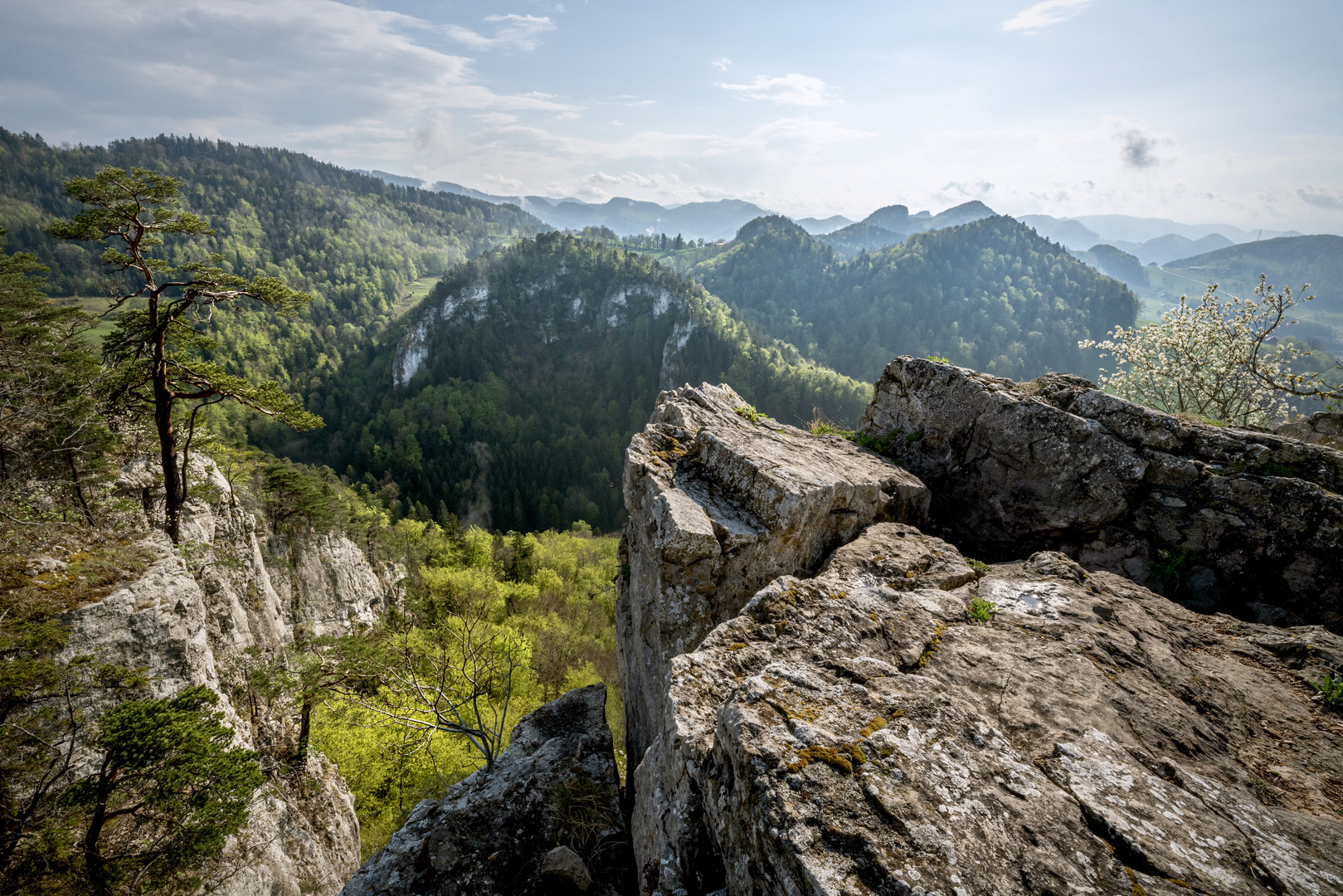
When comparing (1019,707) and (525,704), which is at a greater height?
(1019,707)

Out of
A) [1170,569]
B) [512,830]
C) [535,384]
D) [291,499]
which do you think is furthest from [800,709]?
[535,384]

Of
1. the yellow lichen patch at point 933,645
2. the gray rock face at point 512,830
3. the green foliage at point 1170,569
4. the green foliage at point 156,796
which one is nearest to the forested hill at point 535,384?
the green foliage at point 156,796

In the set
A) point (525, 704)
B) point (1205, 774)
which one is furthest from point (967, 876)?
point (525, 704)

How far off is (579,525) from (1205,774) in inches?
3767

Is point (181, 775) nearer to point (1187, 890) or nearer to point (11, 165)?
point (1187, 890)

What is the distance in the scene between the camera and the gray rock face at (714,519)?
7977mm

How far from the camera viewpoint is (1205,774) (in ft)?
14.8

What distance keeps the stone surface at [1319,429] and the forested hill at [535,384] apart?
9102 centimetres

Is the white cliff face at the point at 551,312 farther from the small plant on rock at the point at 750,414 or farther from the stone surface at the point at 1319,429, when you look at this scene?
the stone surface at the point at 1319,429

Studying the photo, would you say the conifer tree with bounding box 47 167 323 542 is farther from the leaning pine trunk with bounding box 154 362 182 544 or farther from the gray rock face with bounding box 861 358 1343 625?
the gray rock face with bounding box 861 358 1343 625

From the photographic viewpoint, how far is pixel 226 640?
1517 cm

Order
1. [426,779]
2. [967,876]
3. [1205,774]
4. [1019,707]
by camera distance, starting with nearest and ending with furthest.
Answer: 1. [967,876]
2. [1205,774]
3. [1019,707]
4. [426,779]

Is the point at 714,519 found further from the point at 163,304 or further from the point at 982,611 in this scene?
the point at 163,304

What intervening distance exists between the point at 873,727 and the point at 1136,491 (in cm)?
783
